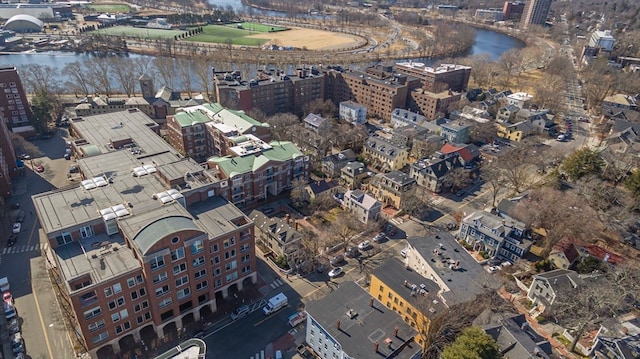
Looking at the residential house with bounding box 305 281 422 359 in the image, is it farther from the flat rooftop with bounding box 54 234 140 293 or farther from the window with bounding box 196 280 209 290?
the flat rooftop with bounding box 54 234 140 293

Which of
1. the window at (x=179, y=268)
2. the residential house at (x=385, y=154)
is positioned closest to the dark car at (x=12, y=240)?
the window at (x=179, y=268)

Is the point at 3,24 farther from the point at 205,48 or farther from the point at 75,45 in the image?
the point at 205,48

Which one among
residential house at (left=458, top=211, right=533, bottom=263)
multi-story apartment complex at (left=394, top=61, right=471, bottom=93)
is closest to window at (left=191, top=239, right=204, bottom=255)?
residential house at (left=458, top=211, right=533, bottom=263)

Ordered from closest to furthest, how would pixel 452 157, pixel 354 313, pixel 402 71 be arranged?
1. pixel 354 313
2. pixel 452 157
3. pixel 402 71

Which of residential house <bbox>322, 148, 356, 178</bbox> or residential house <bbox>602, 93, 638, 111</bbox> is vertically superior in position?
residential house <bbox>602, 93, 638, 111</bbox>

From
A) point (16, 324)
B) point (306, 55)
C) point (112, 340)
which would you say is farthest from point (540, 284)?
point (306, 55)

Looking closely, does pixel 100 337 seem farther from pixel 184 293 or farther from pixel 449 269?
pixel 449 269

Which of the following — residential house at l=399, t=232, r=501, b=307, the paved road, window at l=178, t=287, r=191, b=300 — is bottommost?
the paved road
